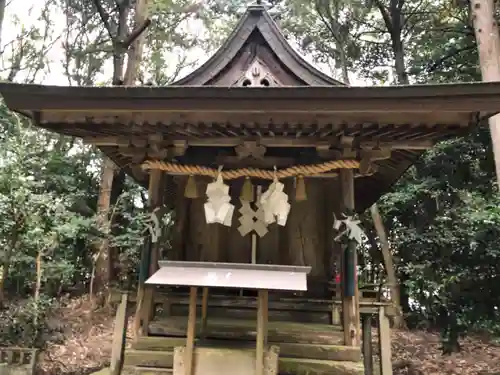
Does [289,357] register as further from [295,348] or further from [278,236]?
[278,236]

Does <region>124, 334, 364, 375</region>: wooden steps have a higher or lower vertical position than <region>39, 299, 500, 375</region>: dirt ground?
higher

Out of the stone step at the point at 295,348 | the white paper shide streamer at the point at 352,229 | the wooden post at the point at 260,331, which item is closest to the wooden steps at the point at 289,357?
the stone step at the point at 295,348

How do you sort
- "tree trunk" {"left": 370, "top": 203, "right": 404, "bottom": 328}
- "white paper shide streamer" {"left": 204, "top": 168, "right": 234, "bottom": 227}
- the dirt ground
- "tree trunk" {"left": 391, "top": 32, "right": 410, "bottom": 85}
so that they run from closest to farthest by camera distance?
"white paper shide streamer" {"left": 204, "top": 168, "right": 234, "bottom": 227}
the dirt ground
"tree trunk" {"left": 370, "top": 203, "right": 404, "bottom": 328}
"tree trunk" {"left": 391, "top": 32, "right": 410, "bottom": 85}

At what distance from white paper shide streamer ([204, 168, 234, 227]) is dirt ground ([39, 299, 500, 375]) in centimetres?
570

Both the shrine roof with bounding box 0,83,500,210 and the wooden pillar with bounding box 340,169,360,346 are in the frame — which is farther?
the wooden pillar with bounding box 340,169,360,346

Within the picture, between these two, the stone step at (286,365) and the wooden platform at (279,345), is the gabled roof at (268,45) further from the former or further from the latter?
the stone step at (286,365)

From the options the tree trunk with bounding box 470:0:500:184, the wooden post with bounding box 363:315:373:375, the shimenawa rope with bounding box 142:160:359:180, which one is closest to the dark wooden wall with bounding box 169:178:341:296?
the shimenawa rope with bounding box 142:160:359:180

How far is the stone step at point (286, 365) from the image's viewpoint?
439 centimetres

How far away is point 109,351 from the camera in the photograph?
9836 mm

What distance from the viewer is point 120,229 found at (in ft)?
44.1

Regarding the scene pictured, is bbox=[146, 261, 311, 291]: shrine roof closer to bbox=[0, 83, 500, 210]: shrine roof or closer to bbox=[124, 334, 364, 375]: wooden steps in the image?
bbox=[124, 334, 364, 375]: wooden steps

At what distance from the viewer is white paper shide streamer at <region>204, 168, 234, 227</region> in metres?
5.13

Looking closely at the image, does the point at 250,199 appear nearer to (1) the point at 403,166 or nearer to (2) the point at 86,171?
(1) the point at 403,166

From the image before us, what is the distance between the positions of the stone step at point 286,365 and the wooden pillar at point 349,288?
0.91 feet
